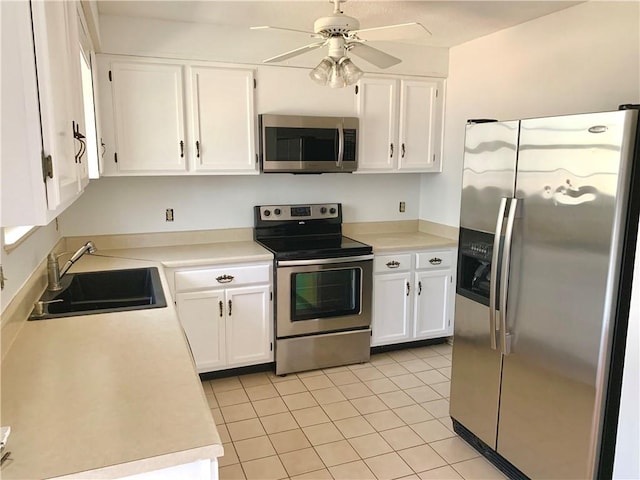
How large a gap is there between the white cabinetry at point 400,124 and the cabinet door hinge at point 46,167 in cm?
287

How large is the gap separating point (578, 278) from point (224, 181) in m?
2.57

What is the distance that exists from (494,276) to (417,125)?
1.99m

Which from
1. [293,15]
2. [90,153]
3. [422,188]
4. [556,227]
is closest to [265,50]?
[293,15]

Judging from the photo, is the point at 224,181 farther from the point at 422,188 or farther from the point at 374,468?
the point at 374,468

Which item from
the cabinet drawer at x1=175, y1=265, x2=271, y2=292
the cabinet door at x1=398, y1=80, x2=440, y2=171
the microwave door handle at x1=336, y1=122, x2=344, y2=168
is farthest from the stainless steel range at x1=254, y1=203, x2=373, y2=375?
the cabinet door at x1=398, y1=80, x2=440, y2=171

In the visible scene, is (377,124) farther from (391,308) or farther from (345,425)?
(345,425)

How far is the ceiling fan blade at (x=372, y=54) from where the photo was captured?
2.30 metres

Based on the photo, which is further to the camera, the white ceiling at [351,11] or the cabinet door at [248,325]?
the cabinet door at [248,325]

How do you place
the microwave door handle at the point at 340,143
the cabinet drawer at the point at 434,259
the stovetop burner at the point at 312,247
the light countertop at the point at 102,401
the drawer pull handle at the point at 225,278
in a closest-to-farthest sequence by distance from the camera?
the light countertop at the point at 102,401, the drawer pull handle at the point at 225,278, the stovetop burner at the point at 312,247, the microwave door handle at the point at 340,143, the cabinet drawer at the point at 434,259

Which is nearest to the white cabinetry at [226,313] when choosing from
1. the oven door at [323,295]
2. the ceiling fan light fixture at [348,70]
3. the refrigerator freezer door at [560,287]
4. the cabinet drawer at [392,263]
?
the oven door at [323,295]

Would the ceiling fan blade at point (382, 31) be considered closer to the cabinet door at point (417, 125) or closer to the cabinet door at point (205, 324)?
the cabinet door at point (417, 125)

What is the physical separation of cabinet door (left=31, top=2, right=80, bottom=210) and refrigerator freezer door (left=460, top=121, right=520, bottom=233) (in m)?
1.78

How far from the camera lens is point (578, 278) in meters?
1.91

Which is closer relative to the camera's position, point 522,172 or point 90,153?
point 522,172
